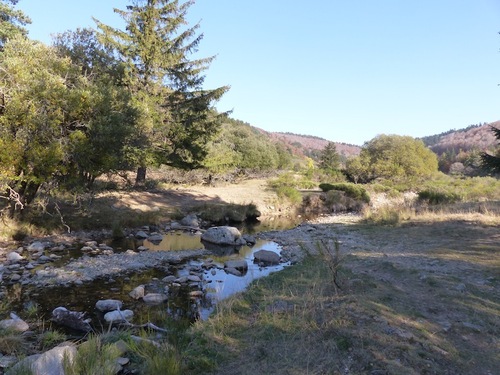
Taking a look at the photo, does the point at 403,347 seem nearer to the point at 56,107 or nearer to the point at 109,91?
the point at 56,107

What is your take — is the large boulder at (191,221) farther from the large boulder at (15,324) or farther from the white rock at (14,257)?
the large boulder at (15,324)

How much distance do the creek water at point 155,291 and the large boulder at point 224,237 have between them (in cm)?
227

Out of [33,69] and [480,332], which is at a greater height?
[33,69]

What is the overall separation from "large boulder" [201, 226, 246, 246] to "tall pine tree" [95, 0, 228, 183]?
7106 mm

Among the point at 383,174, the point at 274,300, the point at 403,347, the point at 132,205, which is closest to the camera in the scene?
the point at 403,347

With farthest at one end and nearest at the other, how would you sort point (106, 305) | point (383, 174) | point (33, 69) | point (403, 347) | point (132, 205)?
point (383, 174) → point (132, 205) → point (33, 69) → point (106, 305) → point (403, 347)

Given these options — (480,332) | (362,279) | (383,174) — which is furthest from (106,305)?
(383,174)

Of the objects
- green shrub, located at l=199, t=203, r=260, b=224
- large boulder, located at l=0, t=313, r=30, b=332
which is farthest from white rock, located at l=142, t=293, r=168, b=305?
green shrub, located at l=199, t=203, r=260, b=224

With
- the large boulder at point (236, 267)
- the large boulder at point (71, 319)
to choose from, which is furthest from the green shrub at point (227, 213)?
the large boulder at point (71, 319)

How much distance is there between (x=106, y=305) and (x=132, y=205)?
1152 cm

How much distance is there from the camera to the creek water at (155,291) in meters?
6.69

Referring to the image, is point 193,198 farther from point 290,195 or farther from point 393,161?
point 393,161

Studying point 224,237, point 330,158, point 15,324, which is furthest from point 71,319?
point 330,158

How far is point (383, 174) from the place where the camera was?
2019 inches
